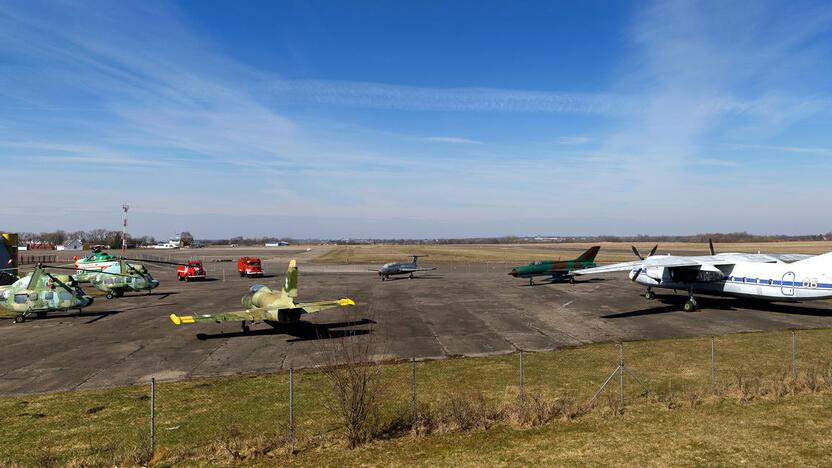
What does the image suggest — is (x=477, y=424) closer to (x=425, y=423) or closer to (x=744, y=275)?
(x=425, y=423)

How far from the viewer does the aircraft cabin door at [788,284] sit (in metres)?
29.7

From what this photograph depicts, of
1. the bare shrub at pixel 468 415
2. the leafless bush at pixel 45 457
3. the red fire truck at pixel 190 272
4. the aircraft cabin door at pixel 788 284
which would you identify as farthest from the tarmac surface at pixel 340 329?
the red fire truck at pixel 190 272

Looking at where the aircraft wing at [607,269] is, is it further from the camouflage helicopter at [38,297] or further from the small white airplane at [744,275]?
the camouflage helicopter at [38,297]

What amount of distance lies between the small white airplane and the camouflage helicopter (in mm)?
33783

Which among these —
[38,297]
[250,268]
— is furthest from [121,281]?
[250,268]

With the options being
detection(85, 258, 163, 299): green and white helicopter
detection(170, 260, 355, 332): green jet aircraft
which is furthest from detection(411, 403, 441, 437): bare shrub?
detection(85, 258, 163, 299): green and white helicopter

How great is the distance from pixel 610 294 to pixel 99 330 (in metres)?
40.8

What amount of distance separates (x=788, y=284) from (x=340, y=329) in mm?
29282

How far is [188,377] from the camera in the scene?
18500 millimetres

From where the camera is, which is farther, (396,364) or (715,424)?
(396,364)

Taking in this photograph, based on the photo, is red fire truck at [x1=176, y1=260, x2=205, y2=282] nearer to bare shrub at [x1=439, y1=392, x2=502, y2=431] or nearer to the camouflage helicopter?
the camouflage helicopter

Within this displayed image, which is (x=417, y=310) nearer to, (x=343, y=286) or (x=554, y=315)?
(x=554, y=315)

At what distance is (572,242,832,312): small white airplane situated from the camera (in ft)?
94.6

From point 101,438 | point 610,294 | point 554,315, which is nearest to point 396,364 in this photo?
point 101,438
